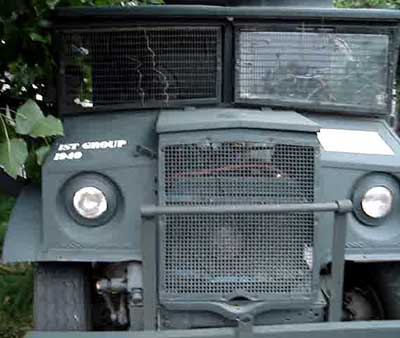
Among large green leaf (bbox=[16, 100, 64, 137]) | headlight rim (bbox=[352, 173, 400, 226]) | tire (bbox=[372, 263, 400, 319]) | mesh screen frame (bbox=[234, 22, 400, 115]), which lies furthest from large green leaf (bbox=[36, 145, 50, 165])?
tire (bbox=[372, 263, 400, 319])

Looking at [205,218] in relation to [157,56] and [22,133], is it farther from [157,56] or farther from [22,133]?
[157,56]

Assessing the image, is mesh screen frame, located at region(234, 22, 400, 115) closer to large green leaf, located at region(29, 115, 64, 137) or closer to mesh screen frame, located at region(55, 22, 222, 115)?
mesh screen frame, located at region(55, 22, 222, 115)

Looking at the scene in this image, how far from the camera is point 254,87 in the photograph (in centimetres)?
506

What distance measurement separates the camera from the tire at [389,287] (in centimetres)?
459

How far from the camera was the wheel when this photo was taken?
14.3 ft

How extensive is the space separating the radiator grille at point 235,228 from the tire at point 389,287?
0.65 metres

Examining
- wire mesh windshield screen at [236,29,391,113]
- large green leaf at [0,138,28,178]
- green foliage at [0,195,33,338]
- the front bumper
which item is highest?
wire mesh windshield screen at [236,29,391,113]

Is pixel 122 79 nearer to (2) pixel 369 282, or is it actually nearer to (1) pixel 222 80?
(1) pixel 222 80

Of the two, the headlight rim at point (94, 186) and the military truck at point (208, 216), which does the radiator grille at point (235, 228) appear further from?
the headlight rim at point (94, 186)

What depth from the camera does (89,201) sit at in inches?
169

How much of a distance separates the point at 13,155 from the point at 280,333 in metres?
1.61

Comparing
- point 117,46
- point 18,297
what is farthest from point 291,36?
point 18,297

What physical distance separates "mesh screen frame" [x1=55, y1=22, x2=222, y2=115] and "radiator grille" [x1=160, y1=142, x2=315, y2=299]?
91cm

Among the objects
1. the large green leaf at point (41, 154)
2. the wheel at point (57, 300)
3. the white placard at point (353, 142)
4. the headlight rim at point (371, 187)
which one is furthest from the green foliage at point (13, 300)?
the headlight rim at point (371, 187)
